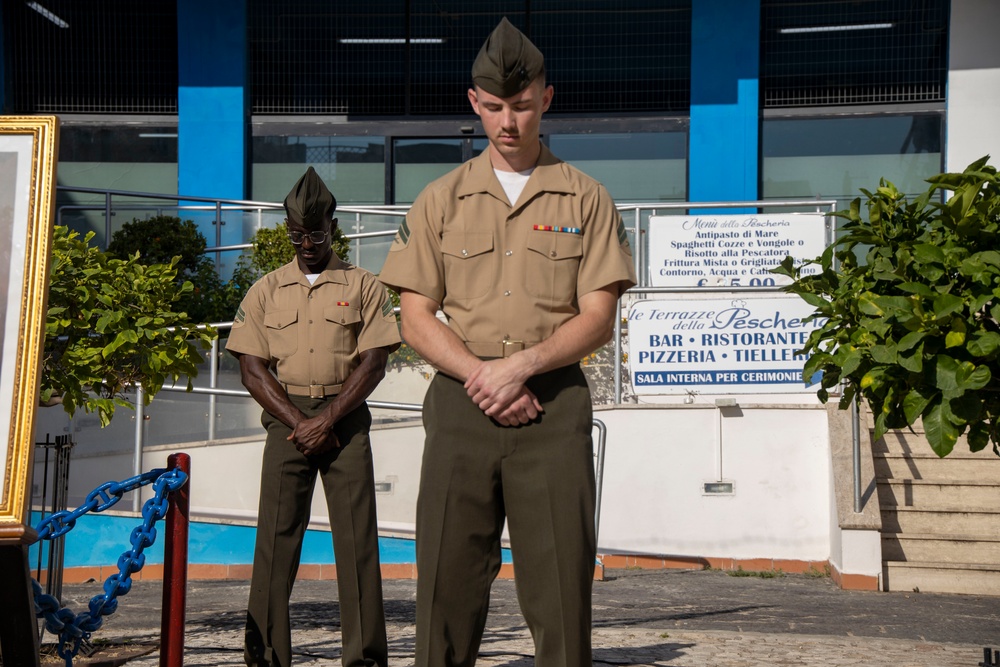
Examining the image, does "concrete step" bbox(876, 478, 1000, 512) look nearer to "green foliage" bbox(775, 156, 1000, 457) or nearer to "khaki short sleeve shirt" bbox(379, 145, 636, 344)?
"green foliage" bbox(775, 156, 1000, 457)

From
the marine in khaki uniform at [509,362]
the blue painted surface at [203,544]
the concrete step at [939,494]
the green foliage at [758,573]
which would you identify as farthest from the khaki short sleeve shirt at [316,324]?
the concrete step at [939,494]

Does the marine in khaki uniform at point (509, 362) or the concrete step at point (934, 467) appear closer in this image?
the marine in khaki uniform at point (509, 362)

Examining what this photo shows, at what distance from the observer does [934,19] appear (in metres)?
16.1

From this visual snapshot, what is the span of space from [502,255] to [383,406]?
690 centimetres

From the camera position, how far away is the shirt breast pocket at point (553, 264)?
3646mm

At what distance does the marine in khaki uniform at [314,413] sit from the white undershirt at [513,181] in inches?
71.1

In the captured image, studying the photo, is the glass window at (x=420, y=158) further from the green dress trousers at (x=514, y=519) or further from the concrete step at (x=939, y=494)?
the green dress trousers at (x=514, y=519)

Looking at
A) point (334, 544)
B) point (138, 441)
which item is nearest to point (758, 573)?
point (138, 441)

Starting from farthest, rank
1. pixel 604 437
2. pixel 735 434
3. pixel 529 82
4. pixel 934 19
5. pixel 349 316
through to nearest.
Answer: pixel 934 19
pixel 735 434
pixel 604 437
pixel 349 316
pixel 529 82

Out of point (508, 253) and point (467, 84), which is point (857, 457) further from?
point (467, 84)

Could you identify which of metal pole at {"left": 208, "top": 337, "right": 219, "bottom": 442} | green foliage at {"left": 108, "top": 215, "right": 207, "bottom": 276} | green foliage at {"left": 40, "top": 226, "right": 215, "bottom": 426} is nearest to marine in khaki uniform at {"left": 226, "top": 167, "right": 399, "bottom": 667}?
green foliage at {"left": 40, "top": 226, "right": 215, "bottom": 426}

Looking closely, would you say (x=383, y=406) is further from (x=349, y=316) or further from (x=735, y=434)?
(x=349, y=316)

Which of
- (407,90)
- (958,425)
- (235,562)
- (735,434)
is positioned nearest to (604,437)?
(735,434)

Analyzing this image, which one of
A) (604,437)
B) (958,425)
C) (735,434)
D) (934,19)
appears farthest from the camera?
(934,19)
